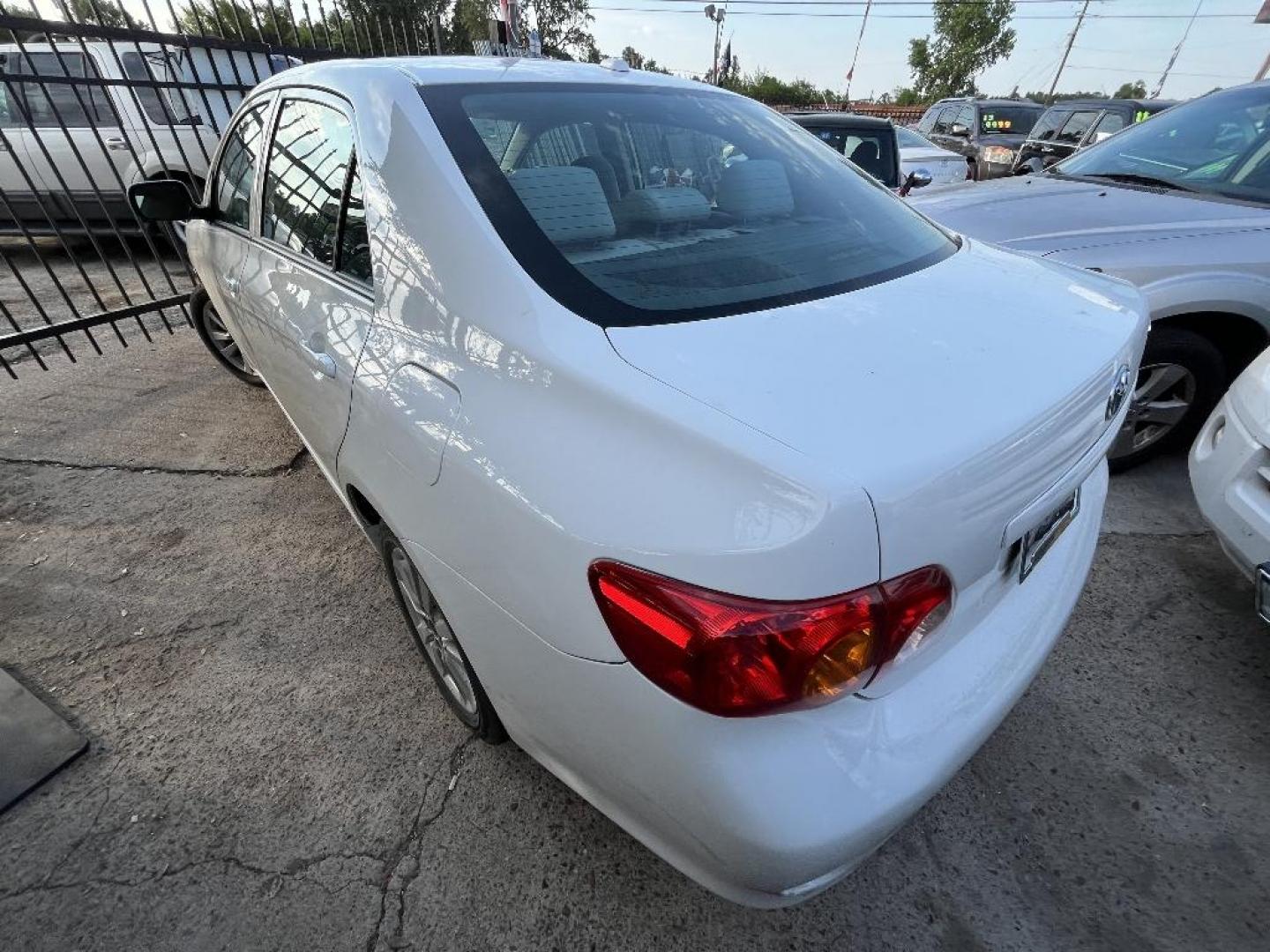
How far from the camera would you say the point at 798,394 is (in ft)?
3.23

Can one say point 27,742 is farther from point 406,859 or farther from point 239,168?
point 239,168

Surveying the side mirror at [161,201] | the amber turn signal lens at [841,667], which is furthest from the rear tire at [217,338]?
the amber turn signal lens at [841,667]

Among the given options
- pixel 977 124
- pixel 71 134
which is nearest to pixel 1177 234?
pixel 71 134

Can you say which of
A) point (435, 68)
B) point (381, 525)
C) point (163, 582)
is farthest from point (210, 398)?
point (435, 68)

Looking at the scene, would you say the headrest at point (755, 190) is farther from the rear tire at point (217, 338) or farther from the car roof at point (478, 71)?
the rear tire at point (217, 338)

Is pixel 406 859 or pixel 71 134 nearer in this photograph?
pixel 406 859

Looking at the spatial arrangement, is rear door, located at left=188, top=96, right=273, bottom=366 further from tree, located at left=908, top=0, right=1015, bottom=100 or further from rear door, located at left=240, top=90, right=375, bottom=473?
tree, located at left=908, top=0, right=1015, bottom=100

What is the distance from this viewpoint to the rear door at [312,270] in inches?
62.3

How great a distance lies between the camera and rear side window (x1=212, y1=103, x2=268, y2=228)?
2352 mm

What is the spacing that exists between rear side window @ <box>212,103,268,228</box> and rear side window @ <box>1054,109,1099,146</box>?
31.7ft

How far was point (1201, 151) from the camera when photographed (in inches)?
133

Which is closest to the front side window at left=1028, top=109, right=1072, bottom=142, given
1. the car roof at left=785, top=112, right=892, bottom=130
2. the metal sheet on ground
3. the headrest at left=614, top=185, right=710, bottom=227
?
the car roof at left=785, top=112, right=892, bottom=130

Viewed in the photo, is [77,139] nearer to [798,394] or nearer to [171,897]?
[171,897]

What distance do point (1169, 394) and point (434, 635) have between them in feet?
11.7
